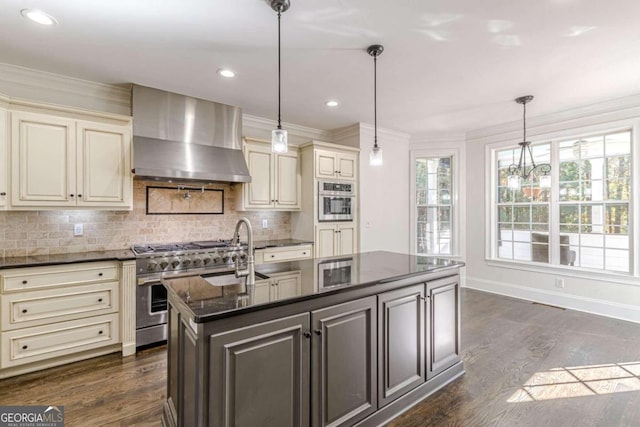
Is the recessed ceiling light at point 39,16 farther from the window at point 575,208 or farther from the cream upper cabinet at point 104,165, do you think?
the window at point 575,208

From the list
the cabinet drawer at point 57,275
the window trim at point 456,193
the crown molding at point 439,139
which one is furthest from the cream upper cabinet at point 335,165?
the cabinet drawer at point 57,275

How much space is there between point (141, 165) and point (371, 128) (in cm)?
330

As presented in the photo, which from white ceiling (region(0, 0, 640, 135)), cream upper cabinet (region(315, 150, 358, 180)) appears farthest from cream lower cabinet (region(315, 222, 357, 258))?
white ceiling (region(0, 0, 640, 135))

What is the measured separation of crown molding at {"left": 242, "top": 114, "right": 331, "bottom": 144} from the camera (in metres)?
4.40

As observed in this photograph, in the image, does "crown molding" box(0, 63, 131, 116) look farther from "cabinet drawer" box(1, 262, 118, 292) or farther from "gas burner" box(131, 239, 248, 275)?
"cabinet drawer" box(1, 262, 118, 292)

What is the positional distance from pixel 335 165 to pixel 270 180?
977 mm

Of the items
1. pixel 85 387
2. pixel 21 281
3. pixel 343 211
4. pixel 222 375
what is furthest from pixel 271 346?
pixel 343 211

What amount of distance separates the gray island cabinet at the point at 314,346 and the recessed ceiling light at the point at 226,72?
1.98 metres

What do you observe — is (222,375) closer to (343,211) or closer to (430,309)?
(430,309)

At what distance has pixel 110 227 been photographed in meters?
3.38

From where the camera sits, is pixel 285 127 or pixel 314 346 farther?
pixel 285 127

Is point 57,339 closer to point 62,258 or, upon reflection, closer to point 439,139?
point 62,258

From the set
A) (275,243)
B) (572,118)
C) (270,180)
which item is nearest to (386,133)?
(270,180)

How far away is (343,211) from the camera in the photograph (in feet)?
15.2
